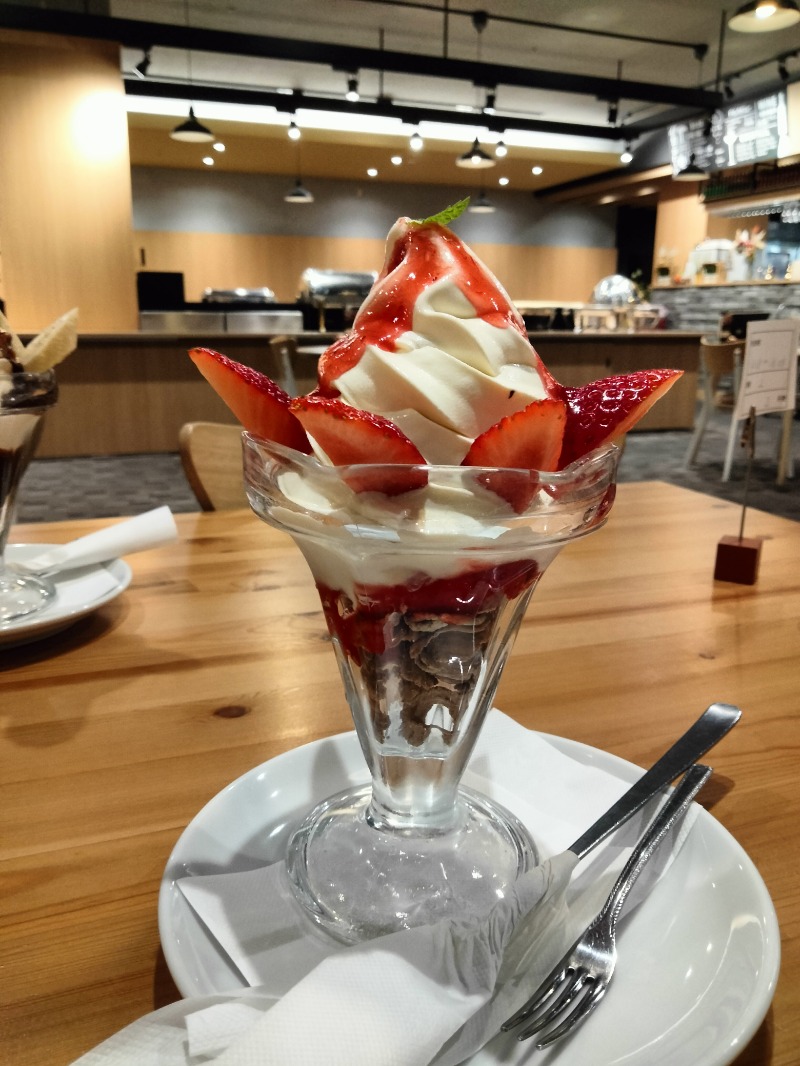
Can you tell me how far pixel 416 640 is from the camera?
1.57 feet

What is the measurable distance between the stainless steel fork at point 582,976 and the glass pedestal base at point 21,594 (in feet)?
2.16

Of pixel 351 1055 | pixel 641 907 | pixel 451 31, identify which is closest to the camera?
pixel 351 1055

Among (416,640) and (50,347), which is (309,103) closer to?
(50,347)

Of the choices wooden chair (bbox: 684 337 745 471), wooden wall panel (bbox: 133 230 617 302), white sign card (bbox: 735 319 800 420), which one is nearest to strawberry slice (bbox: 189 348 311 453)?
white sign card (bbox: 735 319 800 420)

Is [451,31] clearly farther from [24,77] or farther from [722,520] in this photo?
[722,520]

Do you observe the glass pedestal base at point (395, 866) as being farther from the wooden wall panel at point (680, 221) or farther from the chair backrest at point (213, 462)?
the wooden wall panel at point (680, 221)

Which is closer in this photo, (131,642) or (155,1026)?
(155,1026)

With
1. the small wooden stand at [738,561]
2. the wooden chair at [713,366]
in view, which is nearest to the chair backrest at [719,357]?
the wooden chair at [713,366]

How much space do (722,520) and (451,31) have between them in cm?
705

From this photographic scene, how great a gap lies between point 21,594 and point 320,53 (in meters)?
6.57

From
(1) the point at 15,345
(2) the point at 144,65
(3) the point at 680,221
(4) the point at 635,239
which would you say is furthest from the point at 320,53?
(4) the point at 635,239

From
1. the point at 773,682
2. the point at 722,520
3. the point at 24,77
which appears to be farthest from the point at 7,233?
the point at 773,682

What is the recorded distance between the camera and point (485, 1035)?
366mm

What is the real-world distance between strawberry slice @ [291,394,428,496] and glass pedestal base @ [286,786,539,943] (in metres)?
0.25
